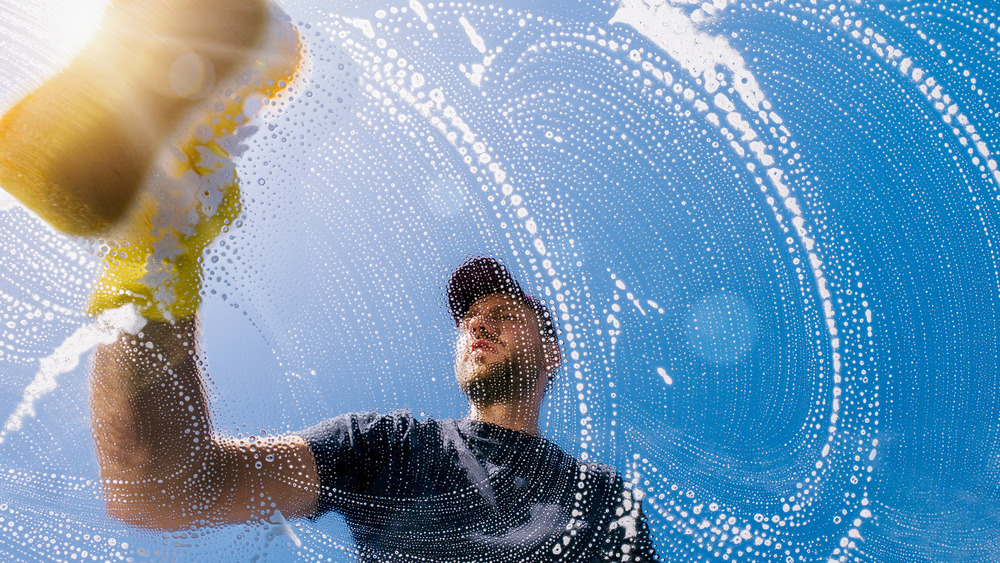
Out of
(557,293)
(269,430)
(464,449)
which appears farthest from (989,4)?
(269,430)

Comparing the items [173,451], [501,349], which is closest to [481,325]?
[501,349]

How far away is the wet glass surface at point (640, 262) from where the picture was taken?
0.37 m

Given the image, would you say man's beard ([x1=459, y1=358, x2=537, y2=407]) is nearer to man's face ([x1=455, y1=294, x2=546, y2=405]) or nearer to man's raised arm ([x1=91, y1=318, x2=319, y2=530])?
man's face ([x1=455, y1=294, x2=546, y2=405])

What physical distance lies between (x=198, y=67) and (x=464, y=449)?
32 centimetres

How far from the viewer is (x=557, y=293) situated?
1.29 ft

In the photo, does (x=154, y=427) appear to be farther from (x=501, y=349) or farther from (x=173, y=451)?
(x=501, y=349)

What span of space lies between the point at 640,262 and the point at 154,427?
371mm

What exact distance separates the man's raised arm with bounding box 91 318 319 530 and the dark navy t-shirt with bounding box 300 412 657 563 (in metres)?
0.04

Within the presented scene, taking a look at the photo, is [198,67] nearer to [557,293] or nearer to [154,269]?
[154,269]

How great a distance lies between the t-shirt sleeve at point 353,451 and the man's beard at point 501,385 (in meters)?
0.06

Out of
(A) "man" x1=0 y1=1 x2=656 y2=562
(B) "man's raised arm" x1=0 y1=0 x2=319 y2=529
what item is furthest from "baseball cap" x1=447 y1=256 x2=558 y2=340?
(B) "man's raised arm" x1=0 y1=0 x2=319 y2=529

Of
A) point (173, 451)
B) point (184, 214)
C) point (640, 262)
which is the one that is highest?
point (640, 262)

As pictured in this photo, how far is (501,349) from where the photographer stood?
0.40 meters

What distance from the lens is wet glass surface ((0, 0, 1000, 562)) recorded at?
37cm
